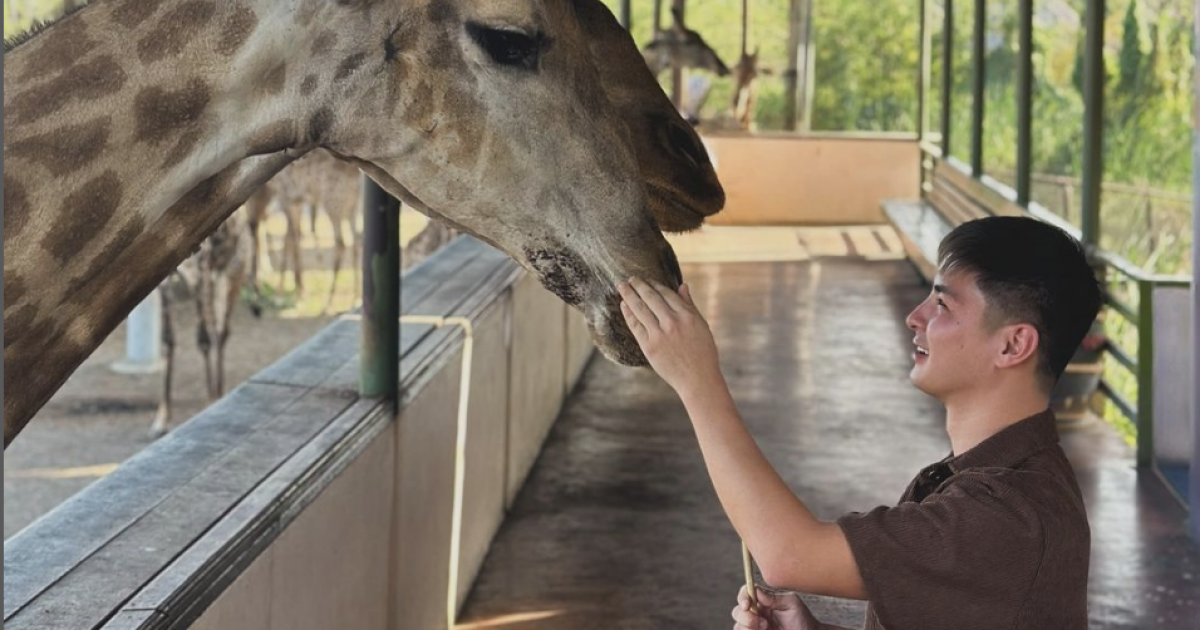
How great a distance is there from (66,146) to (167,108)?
0.10 meters

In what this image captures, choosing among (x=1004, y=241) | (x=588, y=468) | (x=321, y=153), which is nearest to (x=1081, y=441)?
(x=588, y=468)

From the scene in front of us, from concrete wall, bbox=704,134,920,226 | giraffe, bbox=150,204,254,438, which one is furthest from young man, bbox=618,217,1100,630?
concrete wall, bbox=704,134,920,226

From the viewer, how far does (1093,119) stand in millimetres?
6855

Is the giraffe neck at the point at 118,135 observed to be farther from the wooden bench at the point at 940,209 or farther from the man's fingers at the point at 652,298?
the wooden bench at the point at 940,209

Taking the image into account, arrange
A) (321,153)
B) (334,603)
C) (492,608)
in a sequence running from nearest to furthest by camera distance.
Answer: (334,603) → (492,608) → (321,153)

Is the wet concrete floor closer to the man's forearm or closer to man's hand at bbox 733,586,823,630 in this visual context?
man's hand at bbox 733,586,823,630

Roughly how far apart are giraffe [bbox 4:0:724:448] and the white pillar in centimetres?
797

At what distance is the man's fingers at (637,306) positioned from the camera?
1.47 metres

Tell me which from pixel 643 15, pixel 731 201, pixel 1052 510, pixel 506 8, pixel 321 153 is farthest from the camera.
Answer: pixel 643 15

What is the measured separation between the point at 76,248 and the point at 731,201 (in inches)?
461

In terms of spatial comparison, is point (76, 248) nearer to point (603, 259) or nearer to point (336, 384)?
point (603, 259)

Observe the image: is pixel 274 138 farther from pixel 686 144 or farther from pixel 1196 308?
pixel 1196 308

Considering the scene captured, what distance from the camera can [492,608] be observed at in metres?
4.32

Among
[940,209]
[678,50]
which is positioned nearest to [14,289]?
[940,209]
